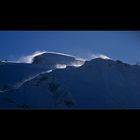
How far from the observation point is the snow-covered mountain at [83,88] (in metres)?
1.68

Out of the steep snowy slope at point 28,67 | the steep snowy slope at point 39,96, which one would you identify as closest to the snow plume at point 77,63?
the steep snowy slope at point 28,67

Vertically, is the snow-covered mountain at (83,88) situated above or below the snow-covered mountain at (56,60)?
below

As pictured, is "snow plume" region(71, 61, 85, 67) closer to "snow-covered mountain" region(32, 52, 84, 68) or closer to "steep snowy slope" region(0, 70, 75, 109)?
"snow-covered mountain" region(32, 52, 84, 68)

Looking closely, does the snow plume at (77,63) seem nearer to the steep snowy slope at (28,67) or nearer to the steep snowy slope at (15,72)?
the steep snowy slope at (28,67)

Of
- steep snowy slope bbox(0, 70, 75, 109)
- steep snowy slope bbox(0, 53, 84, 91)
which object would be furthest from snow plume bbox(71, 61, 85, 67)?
steep snowy slope bbox(0, 70, 75, 109)

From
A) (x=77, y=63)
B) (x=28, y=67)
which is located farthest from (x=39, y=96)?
(x=77, y=63)

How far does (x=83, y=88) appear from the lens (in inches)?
69.7
